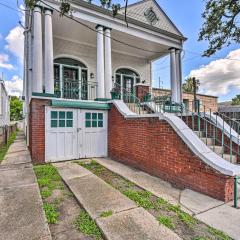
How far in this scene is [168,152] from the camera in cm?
438

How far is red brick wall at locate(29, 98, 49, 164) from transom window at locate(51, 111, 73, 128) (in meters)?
0.32

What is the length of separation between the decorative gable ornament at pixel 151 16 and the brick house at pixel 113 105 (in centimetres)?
5

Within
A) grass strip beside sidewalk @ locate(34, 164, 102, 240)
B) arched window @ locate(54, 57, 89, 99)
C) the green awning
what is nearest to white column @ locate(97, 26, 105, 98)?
the green awning

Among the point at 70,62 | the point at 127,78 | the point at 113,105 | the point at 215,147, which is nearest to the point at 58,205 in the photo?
the point at 215,147

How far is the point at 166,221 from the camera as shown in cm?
263

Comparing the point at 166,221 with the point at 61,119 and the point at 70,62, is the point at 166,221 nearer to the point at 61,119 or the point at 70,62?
the point at 61,119

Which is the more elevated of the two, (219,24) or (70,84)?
(219,24)

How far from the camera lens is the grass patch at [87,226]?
240 centimetres

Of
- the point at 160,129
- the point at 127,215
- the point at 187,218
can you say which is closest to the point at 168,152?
the point at 160,129

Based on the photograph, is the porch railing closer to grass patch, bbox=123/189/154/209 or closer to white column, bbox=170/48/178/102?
white column, bbox=170/48/178/102

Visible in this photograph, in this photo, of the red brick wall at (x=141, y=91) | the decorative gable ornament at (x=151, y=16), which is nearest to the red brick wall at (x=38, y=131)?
the red brick wall at (x=141, y=91)

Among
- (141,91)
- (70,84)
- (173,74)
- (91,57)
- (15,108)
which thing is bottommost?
(141,91)

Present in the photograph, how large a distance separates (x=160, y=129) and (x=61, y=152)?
358 cm

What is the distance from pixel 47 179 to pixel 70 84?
17.2 ft
